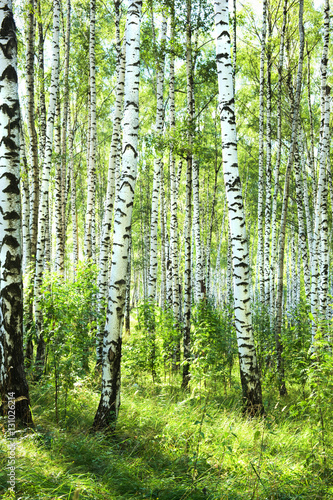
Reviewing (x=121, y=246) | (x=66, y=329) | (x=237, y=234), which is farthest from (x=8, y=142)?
(x=237, y=234)

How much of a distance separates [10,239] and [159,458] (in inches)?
104

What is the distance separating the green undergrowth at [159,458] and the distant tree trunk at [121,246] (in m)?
0.39

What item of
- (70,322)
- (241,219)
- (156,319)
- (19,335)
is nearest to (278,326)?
(156,319)

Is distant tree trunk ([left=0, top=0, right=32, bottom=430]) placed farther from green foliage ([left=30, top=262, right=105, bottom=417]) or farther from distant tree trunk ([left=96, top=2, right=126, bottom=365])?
distant tree trunk ([left=96, top=2, right=126, bottom=365])

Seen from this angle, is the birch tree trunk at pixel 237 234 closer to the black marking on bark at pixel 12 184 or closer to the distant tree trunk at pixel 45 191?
the black marking on bark at pixel 12 184

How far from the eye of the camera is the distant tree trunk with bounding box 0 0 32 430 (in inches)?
131

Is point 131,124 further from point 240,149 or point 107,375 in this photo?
point 240,149

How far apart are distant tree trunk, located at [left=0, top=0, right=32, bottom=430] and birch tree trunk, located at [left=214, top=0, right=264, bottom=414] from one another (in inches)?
108

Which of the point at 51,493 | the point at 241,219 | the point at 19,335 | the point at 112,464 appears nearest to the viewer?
the point at 51,493

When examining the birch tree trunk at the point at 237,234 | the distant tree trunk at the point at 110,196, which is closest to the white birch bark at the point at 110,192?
the distant tree trunk at the point at 110,196

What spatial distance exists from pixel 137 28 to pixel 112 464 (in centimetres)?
484

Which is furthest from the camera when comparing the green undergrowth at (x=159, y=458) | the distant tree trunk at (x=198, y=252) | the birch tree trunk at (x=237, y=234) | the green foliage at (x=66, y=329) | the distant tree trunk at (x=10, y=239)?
the distant tree trunk at (x=198, y=252)

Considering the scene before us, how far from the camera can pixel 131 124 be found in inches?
164

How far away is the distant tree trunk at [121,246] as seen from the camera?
3809 mm
